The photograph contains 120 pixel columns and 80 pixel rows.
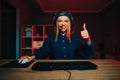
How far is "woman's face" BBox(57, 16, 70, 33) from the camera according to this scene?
1599mm

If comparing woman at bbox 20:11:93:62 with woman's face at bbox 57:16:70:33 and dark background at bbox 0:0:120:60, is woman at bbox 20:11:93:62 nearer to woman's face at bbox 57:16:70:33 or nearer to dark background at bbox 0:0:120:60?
woman's face at bbox 57:16:70:33

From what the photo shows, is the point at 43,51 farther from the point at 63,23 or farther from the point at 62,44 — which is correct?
the point at 63,23

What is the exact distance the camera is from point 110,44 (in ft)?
25.9

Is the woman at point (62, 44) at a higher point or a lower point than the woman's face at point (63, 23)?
lower

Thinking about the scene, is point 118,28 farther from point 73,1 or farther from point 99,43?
point 99,43

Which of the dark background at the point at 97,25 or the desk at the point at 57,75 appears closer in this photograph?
the desk at the point at 57,75

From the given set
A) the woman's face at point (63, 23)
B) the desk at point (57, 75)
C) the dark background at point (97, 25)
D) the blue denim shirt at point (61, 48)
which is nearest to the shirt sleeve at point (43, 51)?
the blue denim shirt at point (61, 48)

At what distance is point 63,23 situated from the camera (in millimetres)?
1604

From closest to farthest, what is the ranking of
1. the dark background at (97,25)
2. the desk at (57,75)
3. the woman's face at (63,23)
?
the desk at (57,75), the woman's face at (63,23), the dark background at (97,25)

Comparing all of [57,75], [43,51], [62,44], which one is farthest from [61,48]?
[57,75]

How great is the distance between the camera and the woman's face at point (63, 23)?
1599mm

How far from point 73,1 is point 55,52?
5.12 meters

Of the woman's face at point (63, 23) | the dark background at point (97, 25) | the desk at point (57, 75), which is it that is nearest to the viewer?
the desk at point (57, 75)

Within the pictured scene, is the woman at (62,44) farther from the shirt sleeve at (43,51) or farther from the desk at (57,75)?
the desk at (57,75)
